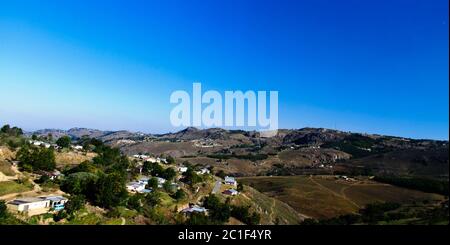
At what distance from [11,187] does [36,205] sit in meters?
8.32

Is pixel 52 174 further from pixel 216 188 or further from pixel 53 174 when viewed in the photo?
pixel 216 188

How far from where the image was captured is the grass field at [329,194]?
→ 250 feet

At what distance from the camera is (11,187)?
39625 mm

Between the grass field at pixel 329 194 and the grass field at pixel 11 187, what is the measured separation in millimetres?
51384

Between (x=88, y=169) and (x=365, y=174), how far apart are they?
89.8m

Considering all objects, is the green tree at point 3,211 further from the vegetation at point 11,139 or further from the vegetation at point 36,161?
the vegetation at point 11,139

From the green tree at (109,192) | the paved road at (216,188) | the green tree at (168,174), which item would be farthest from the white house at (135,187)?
the paved road at (216,188)

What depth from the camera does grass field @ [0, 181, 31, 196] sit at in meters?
38.2

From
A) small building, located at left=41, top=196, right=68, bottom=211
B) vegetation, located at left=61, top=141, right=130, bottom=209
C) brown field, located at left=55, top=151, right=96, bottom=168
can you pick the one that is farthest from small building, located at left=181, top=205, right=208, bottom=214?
brown field, located at left=55, top=151, right=96, bottom=168

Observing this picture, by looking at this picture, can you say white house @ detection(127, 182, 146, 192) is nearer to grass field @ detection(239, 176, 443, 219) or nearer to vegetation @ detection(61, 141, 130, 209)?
vegetation @ detection(61, 141, 130, 209)

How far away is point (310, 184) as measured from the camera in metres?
101
